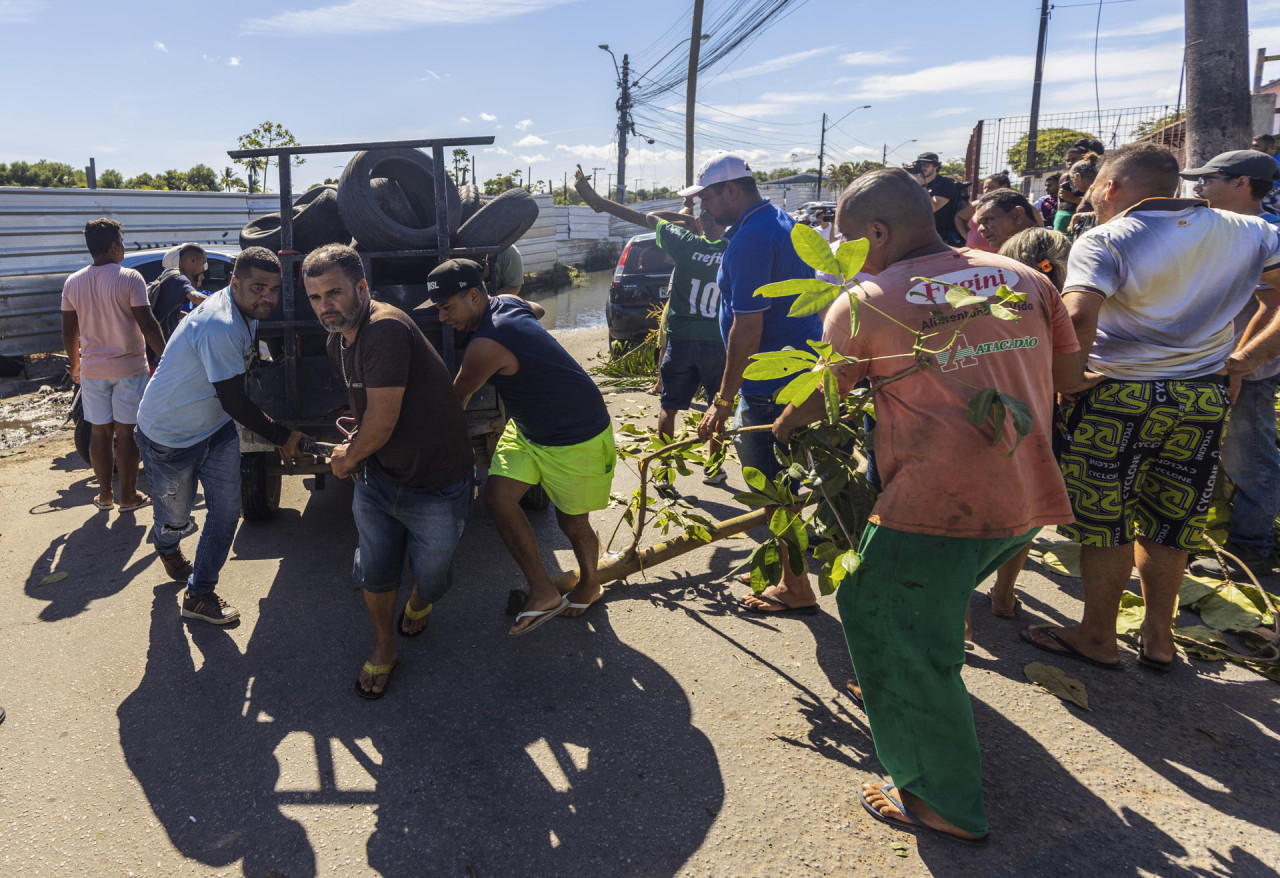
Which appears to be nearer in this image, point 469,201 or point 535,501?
point 535,501

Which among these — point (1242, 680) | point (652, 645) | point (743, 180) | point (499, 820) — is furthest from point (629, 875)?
point (743, 180)

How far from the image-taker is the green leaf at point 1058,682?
3.07 m

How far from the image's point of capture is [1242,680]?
10.6 ft

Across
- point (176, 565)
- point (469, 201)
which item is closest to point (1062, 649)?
point (176, 565)

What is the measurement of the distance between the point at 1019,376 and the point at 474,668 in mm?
2511

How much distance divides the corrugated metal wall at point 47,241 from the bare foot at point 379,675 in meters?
10.8

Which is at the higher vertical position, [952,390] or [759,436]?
[952,390]

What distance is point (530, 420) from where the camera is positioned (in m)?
3.61

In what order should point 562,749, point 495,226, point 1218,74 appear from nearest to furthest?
point 562,749 < point 1218,74 < point 495,226

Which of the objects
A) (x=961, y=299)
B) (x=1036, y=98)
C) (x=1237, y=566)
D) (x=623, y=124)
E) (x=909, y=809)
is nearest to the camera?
(x=961, y=299)

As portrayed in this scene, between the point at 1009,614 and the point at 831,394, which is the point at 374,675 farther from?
the point at 1009,614

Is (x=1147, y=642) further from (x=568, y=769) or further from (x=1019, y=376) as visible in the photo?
(x=568, y=769)

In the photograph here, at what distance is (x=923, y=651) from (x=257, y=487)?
4501 mm

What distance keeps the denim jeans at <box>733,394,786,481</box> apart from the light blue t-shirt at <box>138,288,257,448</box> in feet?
8.11
